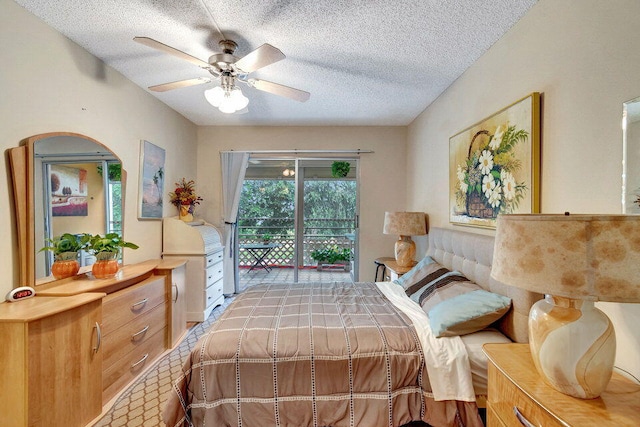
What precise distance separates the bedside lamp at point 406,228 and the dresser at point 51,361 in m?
2.67

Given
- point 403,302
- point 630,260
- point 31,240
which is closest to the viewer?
point 630,260

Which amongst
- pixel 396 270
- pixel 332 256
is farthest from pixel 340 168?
pixel 396 270

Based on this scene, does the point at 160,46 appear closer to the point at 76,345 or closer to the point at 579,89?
the point at 76,345

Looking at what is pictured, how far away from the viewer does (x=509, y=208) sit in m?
1.79

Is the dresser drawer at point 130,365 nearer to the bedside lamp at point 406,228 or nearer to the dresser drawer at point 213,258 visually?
the dresser drawer at point 213,258

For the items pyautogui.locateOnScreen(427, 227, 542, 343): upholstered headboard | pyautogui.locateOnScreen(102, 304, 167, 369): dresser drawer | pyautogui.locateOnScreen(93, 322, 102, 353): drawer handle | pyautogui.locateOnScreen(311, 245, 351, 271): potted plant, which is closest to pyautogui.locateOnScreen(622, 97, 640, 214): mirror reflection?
pyautogui.locateOnScreen(427, 227, 542, 343): upholstered headboard

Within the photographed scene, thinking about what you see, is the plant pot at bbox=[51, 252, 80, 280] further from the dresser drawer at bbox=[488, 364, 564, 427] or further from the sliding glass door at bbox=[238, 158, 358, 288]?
the dresser drawer at bbox=[488, 364, 564, 427]

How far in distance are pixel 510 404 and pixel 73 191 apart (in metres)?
2.77

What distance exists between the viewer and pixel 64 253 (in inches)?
74.9

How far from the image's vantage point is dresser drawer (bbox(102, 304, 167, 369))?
6.17ft

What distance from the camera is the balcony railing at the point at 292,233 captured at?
14.2ft

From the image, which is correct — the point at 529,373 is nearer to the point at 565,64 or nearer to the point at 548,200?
the point at 548,200

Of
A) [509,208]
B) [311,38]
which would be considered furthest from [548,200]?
[311,38]

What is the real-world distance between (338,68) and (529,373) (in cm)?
231
